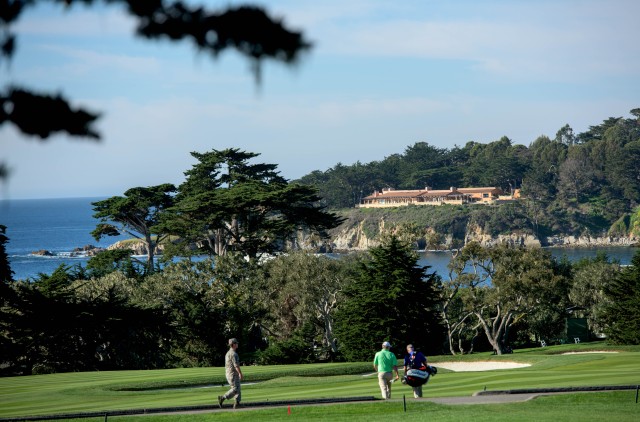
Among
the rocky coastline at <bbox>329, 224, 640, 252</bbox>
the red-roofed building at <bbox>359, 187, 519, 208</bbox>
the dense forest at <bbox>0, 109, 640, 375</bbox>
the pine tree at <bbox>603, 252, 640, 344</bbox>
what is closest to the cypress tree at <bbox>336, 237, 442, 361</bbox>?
the dense forest at <bbox>0, 109, 640, 375</bbox>

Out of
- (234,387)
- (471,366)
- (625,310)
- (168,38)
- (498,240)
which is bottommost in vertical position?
(471,366)

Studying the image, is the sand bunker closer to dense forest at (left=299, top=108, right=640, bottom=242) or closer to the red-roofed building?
dense forest at (left=299, top=108, right=640, bottom=242)

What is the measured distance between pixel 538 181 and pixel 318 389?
154828mm

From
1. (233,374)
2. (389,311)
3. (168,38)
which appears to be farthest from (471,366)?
(168,38)

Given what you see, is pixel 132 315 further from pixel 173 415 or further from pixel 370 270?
pixel 173 415

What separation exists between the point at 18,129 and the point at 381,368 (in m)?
13.6

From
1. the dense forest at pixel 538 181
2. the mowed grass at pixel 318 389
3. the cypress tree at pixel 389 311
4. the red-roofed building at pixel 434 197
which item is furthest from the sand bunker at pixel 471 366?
the red-roofed building at pixel 434 197

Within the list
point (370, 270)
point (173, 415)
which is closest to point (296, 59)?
point (173, 415)

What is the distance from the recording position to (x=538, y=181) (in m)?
172

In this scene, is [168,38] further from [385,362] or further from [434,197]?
[434,197]

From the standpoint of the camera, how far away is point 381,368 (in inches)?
714

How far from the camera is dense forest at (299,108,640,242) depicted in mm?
163375

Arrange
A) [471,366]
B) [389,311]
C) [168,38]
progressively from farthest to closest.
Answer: [389,311]
[471,366]
[168,38]

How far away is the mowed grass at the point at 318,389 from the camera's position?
53.0ft
